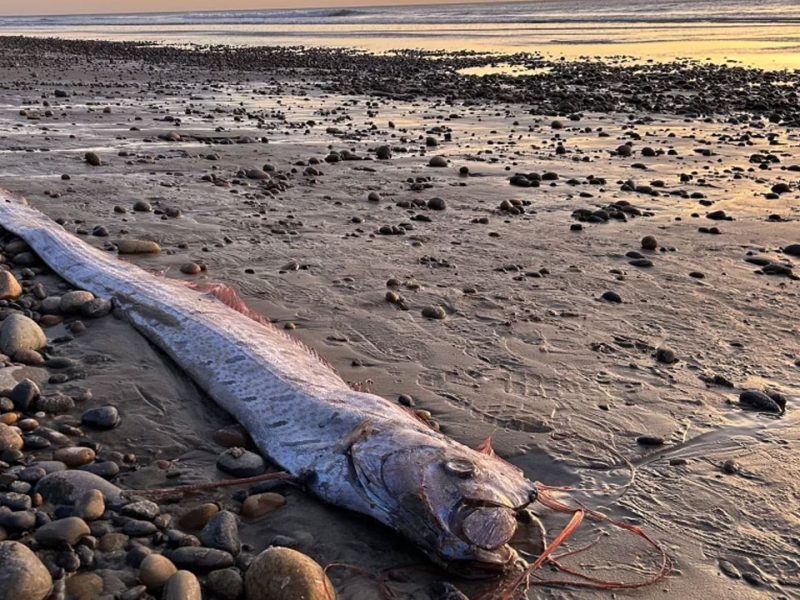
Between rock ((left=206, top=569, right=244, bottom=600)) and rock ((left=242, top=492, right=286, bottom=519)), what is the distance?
53 centimetres

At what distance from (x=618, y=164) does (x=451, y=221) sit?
4451mm

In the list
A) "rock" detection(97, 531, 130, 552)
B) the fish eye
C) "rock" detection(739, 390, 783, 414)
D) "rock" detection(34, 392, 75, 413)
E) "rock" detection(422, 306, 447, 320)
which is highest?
the fish eye

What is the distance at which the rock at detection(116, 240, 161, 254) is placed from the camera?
7.88 m

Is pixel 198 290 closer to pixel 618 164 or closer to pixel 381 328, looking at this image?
pixel 381 328

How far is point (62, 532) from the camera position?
3.44 meters

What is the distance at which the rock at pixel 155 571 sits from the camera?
3.26 metres

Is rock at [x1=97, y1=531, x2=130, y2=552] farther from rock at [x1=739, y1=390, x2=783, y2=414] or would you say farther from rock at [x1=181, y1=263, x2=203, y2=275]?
rock at [x1=181, y1=263, x2=203, y2=275]

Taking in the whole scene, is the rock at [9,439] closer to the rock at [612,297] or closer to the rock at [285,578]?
the rock at [285,578]

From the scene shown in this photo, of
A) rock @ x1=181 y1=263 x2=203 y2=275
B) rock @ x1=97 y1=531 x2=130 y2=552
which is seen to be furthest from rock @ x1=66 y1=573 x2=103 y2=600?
rock @ x1=181 y1=263 x2=203 y2=275

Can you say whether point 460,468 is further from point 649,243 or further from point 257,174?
point 257,174

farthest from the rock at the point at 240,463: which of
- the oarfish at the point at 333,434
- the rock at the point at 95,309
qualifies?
the rock at the point at 95,309

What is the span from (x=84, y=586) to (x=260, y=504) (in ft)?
3.03

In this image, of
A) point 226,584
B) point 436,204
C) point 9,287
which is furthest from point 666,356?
point 9,287

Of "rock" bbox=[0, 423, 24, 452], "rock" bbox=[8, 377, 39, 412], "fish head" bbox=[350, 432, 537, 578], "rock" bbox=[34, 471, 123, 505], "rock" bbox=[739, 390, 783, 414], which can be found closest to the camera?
"fish head" bbox=[350, 432, 537, 578]
